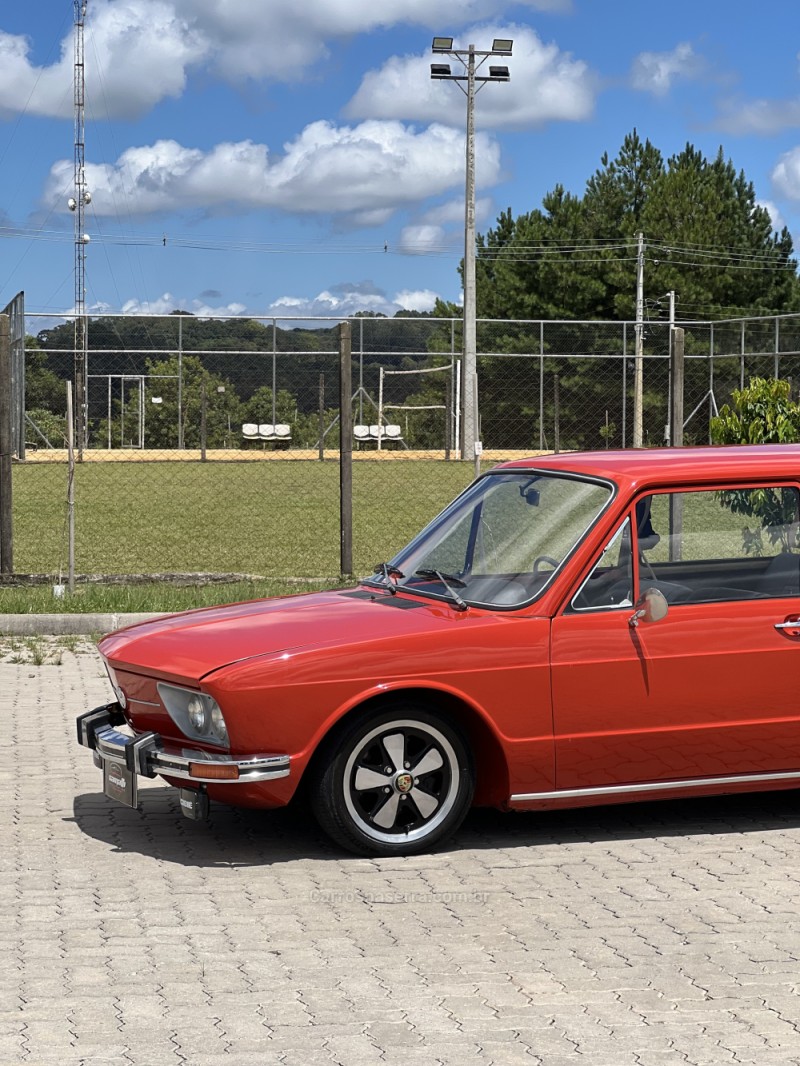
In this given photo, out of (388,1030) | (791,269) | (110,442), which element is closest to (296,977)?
(388,1030)

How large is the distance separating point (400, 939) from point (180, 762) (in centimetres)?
124

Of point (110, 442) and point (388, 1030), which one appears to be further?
point (110, 442)

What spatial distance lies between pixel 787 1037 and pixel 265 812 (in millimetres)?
3133

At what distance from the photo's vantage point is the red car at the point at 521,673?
629 cm

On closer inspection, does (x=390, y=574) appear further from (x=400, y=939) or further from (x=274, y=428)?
(x=274, y=428)

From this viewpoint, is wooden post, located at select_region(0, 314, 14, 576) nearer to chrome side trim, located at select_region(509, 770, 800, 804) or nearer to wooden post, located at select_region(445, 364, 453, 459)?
chrome side trim, located at select_region(509, 770, 800, 804)

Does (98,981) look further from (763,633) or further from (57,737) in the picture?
(57,737)

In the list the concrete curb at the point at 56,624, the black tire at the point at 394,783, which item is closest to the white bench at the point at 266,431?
the concrete curb at the point at 56,624

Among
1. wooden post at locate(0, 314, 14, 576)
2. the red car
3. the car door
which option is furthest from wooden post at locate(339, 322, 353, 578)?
the car door

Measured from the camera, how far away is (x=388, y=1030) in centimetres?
460

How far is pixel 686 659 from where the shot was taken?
6.67m

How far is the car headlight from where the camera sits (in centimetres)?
625

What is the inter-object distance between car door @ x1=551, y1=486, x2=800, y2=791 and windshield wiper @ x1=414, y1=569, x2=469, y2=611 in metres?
0.40

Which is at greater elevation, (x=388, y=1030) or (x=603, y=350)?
→ (x=603, y=350)
